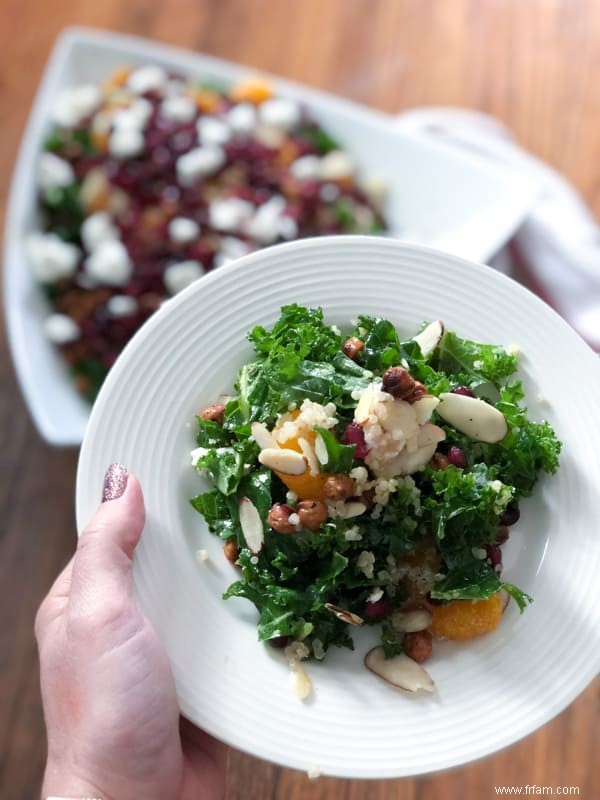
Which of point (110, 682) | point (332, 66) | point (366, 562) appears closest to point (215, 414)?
point (366, 562)

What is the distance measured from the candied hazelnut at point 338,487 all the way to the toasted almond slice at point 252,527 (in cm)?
14

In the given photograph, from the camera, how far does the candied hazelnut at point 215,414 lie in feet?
4.61

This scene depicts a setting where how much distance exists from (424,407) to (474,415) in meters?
0.14

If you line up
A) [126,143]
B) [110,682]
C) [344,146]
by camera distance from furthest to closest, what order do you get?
[344,146], [126,143], [110,682]

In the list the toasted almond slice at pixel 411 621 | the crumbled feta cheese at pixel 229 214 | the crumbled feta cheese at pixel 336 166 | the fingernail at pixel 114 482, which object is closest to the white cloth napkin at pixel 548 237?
the crumbled feta cheese at pixel 336 166

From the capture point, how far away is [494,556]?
1.36 m

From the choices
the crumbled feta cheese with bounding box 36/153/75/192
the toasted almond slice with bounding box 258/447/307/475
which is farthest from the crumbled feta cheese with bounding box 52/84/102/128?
the toasted almond slice with bounding box 258/447/307/475

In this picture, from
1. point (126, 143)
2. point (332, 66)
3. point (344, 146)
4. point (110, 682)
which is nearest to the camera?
point (110, 682)

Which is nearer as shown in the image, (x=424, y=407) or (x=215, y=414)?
(x=424, y=407)

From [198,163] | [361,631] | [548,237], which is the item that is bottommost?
[361,631]

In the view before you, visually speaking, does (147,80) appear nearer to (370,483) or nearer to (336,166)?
(336,166)

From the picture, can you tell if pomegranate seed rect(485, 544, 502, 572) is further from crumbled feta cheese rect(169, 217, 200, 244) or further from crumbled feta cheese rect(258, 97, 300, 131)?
crumbled feta cheese rect(258, 97, 300, 131)

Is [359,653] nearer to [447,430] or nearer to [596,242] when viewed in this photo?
[447,430]

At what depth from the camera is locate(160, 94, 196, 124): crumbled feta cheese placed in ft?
7.69
